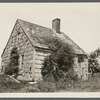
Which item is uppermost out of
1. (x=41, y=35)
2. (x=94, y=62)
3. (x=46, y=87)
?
(x=41, y=35)

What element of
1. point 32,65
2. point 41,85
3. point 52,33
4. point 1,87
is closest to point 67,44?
point 52,33

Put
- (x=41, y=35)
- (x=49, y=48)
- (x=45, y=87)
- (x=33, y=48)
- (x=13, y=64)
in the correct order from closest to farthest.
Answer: (x=45, y=87), (x=33, y=48), (x=49, y=48), (x=13, y=64), (x=41, y=35)

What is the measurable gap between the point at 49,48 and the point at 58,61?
708 millimetres

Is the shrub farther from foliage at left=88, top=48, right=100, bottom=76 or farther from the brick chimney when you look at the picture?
foliage at left=88, top=48, right=100, bottom=76

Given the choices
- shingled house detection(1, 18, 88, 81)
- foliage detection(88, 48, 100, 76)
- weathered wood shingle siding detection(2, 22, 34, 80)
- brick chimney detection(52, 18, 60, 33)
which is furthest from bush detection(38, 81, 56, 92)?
brick chimney detection(52, 18, 60, 33)

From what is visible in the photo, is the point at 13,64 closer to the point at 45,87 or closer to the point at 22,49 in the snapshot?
the point at 22,49

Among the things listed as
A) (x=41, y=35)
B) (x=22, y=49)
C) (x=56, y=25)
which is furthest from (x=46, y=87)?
(x=56, y=25)

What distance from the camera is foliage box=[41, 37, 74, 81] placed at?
847 centimetres

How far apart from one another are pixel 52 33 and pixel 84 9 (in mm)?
2790

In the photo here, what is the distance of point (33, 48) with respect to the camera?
335 inches

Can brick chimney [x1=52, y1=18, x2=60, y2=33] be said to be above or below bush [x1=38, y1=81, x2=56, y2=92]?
above

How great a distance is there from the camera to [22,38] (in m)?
9.11

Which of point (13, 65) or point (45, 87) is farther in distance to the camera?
point (13, 65)

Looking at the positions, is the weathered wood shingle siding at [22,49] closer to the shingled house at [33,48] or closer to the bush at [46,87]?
the shingled house at [33,48]
